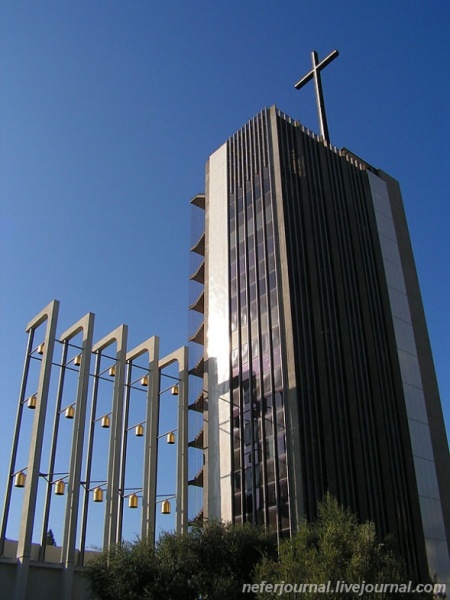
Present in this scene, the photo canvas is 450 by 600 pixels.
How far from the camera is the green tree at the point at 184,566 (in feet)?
81.9

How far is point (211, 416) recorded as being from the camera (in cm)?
4069

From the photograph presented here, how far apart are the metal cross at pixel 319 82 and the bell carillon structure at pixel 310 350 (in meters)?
3.12

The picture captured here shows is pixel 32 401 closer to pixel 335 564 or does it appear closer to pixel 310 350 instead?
pixel 335 564

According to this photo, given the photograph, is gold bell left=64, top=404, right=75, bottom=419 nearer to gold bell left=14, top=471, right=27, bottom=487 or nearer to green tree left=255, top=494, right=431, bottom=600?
gold bell left=14, top=471, right=27, bottom=487

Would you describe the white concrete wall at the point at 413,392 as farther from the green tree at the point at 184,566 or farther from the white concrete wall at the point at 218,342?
the green tree at the point at 184,566

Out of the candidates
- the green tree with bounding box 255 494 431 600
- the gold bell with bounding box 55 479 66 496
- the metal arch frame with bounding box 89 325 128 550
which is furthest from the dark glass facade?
the gold bell with bounding box 55 479 66 496

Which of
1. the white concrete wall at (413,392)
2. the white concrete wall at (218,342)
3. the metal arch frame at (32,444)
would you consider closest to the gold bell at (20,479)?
the metal arch frame at (32,444)

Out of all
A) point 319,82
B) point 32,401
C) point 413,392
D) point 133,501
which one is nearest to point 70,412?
point 32,401

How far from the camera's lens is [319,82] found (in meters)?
55.8

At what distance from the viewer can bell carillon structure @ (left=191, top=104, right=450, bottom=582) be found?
36.4 metres

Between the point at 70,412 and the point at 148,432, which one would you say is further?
the point at 148,432

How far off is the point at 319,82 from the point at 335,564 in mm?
42809

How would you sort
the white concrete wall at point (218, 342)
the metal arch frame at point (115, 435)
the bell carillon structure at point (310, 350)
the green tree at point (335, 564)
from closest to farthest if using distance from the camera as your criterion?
the green tree at point (335, 564), the metal arch frame at point (115, 435), the bell carillon structure at point (310, 350), the white concrete wall at point (218, 342)

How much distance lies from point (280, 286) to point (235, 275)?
4454mm
